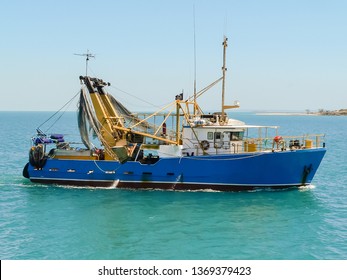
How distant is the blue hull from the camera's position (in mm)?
24547

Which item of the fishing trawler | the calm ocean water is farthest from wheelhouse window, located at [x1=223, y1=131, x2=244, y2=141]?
the calm ocean water

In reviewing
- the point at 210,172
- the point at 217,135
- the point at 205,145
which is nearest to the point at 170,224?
the point at 210,172

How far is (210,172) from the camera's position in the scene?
25.2 metres

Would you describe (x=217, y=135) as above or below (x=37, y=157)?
above

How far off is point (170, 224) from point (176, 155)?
729 centimetres

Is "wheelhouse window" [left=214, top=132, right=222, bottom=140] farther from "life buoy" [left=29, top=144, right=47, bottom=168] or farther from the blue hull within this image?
"life buoy" [left=29, top=144, right=47, bottom=168]

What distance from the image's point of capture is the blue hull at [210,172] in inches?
966

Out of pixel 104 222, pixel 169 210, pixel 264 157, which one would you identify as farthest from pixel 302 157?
pixel 104 222

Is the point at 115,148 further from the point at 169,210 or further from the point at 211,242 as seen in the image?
the point at 211,242

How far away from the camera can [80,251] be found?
632 inches

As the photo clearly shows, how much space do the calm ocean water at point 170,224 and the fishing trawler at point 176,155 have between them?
84 centimetres

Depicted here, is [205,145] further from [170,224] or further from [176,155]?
[170,224]

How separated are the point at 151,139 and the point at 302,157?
9.79 metres

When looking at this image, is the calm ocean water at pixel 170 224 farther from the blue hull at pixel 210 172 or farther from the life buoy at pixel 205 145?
the life buoy at pixel 205 145
